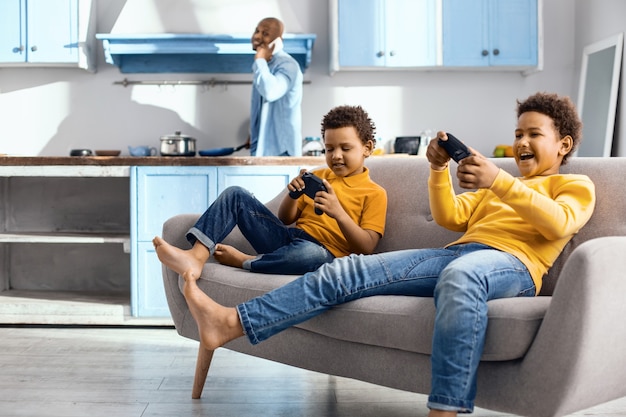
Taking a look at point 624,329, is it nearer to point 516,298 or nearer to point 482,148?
point 516,298

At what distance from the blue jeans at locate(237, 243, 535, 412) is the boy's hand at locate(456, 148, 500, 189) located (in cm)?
18

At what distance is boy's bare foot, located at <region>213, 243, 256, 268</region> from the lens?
93.6 inches

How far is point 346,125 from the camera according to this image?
2.54m

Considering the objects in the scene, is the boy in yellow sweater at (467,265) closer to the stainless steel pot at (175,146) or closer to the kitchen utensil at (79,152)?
the stainless steel pot at (175,146)

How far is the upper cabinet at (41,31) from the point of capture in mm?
4180

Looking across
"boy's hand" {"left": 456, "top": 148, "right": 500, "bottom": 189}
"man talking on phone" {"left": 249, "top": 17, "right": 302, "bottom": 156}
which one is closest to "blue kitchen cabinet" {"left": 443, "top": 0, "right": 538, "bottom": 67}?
"man talking on phone" {"left": 249, "top": 17, "right": 302, "bottom": 156}

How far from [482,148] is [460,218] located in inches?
98.7

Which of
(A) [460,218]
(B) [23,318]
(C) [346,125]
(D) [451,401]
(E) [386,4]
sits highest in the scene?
(E) [386,4]

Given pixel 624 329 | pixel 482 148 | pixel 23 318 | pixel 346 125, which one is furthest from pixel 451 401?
pixel 482 148

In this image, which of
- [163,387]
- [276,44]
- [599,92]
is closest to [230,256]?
[163,387]

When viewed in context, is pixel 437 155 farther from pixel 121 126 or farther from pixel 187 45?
pixel 121 126

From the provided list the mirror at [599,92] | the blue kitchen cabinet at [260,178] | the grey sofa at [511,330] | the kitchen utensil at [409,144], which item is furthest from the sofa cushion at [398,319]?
the mirror at [599,92]

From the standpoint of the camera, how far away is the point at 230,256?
7.82 feet

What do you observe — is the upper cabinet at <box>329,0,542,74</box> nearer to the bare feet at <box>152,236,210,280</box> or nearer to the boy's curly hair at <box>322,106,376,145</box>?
the boy's curly hair at <box>322,106,376,145</box>
